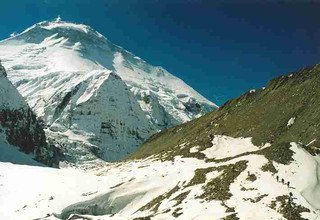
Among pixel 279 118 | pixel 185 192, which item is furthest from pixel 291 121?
pixel 185 192

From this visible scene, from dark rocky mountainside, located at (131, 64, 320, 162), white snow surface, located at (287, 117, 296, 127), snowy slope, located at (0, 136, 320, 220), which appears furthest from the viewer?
white snow surface, located at (287, 117, 296, 127)

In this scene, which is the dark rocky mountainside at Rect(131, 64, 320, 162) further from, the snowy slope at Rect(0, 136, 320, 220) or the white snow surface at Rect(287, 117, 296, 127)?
the snowy slope at Rect(0, 136, 320, 220)

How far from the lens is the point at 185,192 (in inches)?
2554

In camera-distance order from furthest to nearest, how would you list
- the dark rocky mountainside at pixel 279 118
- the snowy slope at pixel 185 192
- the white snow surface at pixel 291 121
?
1. the white snow surface at pixel 291 121
2. the dark rocky mountainside at pixel 279 118
3. the snowy slope at pixel 185 192

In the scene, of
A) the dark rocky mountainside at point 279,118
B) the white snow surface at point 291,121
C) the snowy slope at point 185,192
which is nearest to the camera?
the snowy slope at point 185,192

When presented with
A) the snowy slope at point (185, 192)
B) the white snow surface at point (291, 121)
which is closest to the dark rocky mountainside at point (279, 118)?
the white snow surface at point (291, 121)

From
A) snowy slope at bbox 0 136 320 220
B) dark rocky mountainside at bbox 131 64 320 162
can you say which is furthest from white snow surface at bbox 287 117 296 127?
snowy slope at bbox 0 136 320 220

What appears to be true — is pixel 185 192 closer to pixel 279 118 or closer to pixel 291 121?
pixel 291 121

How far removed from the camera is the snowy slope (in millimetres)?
53500

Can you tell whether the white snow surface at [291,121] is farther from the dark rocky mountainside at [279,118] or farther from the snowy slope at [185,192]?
the snowy slope at [185,192]

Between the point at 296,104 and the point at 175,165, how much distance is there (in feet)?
124

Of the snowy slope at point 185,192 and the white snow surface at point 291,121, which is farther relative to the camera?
the white snow surface at point 291,121

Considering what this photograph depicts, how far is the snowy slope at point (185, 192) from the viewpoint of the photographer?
53.5 m

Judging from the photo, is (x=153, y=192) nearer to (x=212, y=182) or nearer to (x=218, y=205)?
(x=212, y=182)
